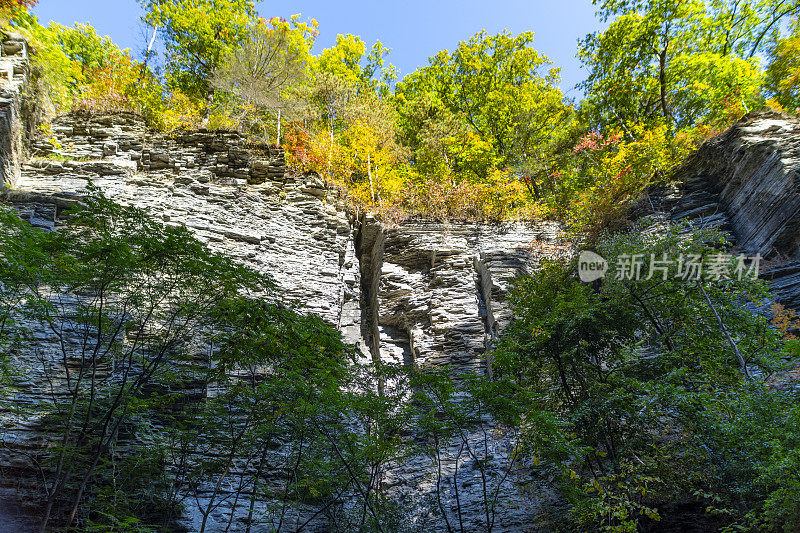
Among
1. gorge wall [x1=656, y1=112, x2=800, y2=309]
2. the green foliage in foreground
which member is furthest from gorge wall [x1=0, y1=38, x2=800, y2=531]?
the green foliage in foreground

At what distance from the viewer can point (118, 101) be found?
13836 mm

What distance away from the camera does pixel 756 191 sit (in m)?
10.6

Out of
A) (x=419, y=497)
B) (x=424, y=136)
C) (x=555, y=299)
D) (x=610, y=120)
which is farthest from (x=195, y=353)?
(x=610, y=120)

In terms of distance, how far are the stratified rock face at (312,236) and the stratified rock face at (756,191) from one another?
4013 mm

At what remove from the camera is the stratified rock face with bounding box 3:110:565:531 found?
10.6 metres

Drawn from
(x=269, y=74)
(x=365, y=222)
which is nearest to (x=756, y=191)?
(x=365, y=222)

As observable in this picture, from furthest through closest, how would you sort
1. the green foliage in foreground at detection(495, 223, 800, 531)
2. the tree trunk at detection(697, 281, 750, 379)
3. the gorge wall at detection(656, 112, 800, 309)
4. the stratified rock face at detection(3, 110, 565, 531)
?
the stratified rock face at detection(3, 110, 565, 531)
the gorge wall at detection(656, 112, 800, 309)
the tree trunk at detection(697, 281, 750, 379)
the green foliage in foreground at detection(495, 223, 800, 531)

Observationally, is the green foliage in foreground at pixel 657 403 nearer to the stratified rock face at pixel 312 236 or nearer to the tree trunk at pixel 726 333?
the tree trunk at pixel 726 333

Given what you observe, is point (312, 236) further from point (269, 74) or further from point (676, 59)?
point (676, 59)

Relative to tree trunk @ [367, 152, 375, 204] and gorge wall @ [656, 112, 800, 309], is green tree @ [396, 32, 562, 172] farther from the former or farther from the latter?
gorge wall @ [656, 112, 800, 309]

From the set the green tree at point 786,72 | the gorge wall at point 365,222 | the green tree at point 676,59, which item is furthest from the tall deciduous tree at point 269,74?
the green tree at point 786,72

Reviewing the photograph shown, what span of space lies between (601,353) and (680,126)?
1275cm

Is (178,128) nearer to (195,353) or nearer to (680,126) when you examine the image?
(195,353)

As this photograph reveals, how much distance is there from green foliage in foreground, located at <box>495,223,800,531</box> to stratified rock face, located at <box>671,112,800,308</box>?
2597 mm
